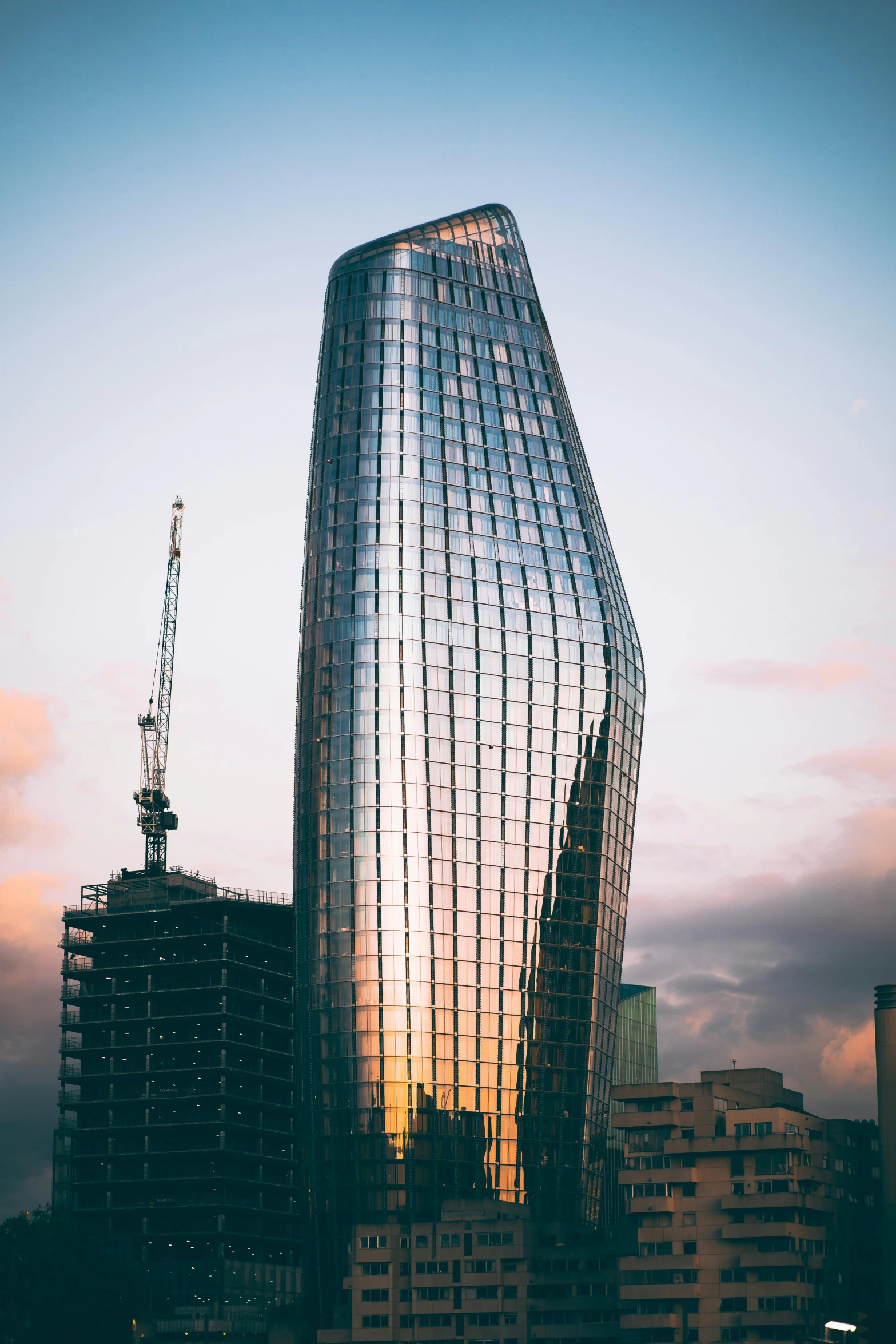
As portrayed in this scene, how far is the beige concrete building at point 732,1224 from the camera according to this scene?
174125 mm

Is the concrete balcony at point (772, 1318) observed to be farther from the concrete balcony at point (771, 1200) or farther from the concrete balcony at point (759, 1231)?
the concrete balcony at point (771, 1200)

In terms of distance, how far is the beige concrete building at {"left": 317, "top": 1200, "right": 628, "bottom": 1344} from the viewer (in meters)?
187

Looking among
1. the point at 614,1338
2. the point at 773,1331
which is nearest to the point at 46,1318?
the point at 614,1338

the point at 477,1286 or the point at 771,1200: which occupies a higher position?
the point at 771,1200

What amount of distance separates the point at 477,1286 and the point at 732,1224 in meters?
30.6

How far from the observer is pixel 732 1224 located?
580 feet

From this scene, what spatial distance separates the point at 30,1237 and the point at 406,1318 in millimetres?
41029

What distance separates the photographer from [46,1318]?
18125cm

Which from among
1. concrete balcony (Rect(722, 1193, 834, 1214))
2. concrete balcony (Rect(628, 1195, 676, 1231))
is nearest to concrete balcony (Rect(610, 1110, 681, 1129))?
concrete balcony (Rect(628, 1195, 676, 1231))

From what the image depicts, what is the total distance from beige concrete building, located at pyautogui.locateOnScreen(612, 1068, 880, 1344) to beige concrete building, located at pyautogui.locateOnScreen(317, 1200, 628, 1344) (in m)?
6.31

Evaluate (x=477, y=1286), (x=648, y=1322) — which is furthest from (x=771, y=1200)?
(x=477, y=1286)

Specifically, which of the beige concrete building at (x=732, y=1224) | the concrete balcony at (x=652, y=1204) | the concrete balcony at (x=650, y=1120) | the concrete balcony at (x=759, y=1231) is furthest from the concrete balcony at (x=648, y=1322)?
the concrete balcony at (x=650, y=1120)

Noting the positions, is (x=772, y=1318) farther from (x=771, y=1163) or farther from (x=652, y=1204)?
(x=652, y=1204)

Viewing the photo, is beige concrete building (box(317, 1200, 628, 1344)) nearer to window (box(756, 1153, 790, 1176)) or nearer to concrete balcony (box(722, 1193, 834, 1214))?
concrete balcony (box(722, 1193, 834, 1214))
